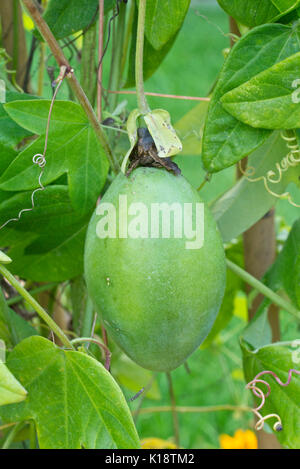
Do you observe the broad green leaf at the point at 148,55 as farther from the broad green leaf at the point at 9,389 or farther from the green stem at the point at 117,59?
the broad green leaf at the point at 9,389

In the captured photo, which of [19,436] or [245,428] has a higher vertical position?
[19,436]

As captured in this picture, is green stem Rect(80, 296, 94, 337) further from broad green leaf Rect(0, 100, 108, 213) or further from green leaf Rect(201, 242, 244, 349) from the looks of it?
green leaf Rect(201, 242, 244, 349)

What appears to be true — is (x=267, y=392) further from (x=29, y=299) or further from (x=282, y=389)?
(x=29, y=299)

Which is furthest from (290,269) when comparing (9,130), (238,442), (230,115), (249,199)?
(238,442)

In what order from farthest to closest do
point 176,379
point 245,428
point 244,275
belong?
point 176,379, point 245,428, point 244,275
